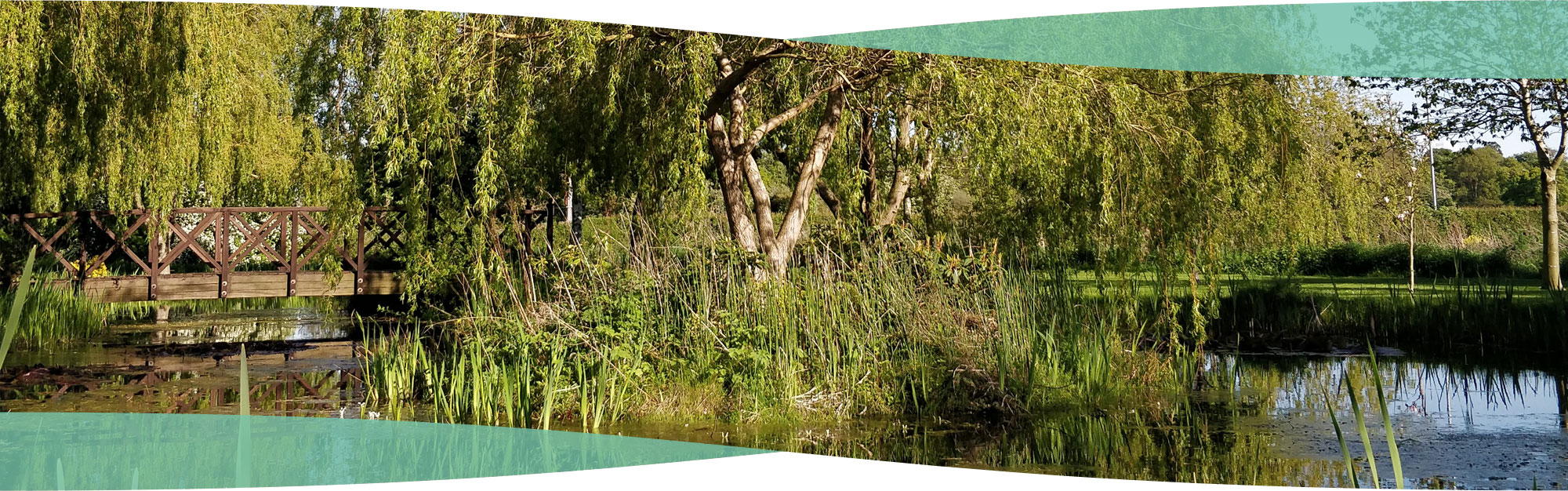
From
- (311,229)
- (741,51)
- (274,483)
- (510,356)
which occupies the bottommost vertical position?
(274,483)

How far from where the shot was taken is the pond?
4.39 m

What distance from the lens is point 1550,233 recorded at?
19.7 feet

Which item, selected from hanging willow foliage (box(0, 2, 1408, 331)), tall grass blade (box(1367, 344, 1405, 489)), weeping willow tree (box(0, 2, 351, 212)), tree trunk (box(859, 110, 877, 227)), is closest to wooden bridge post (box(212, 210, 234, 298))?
hanging willow foliage (box(0, 2, 1408, 331))

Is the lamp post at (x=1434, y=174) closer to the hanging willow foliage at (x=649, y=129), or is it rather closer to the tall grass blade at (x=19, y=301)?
the hanging willow foliage at (x=649, y=129)

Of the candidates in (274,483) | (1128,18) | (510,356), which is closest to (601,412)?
(510,356)

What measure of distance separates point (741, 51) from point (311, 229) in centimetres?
507

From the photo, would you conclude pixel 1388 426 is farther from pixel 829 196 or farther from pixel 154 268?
pixel 154 268

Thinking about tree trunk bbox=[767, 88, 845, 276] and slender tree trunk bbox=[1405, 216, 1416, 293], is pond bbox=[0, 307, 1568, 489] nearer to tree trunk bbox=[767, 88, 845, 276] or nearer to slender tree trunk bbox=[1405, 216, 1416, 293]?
slender tree trunk bbox=[1405, 216, 1416, 293]

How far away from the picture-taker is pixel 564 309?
5590mm

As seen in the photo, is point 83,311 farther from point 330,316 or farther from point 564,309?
point 564,309

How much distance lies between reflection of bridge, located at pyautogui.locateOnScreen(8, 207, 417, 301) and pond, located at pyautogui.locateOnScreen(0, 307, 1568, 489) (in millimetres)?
1354
